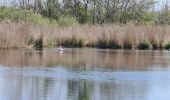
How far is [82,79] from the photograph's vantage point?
1488 centimetres

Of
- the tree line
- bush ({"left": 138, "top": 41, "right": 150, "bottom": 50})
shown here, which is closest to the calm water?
bush ({"left": 138, "top": 41, "right": 150, "bottom": 50})

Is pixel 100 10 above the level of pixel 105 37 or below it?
above

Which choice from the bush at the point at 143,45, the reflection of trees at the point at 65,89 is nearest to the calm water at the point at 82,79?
the reflection of trees at the point at 65,89

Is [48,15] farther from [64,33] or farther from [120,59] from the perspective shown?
[120,59]

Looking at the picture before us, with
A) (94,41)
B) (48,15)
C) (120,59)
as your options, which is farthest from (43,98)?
(48,15)

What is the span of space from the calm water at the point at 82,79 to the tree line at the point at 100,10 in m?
38.7

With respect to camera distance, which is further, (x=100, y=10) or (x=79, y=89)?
(x=100, y=10)

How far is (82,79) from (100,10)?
46.3 meters

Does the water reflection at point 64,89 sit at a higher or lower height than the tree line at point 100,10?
lower

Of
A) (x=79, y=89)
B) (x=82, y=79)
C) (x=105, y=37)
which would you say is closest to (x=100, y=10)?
(x=105, y=37)

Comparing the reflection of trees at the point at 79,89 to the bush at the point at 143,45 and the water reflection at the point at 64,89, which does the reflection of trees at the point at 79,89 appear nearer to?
the water reflection at the point at 64,89

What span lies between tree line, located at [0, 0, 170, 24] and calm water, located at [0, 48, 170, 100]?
3867 centimetres

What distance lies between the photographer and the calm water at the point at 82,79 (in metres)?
12.2

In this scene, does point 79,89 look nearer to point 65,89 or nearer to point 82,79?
point 65,89
